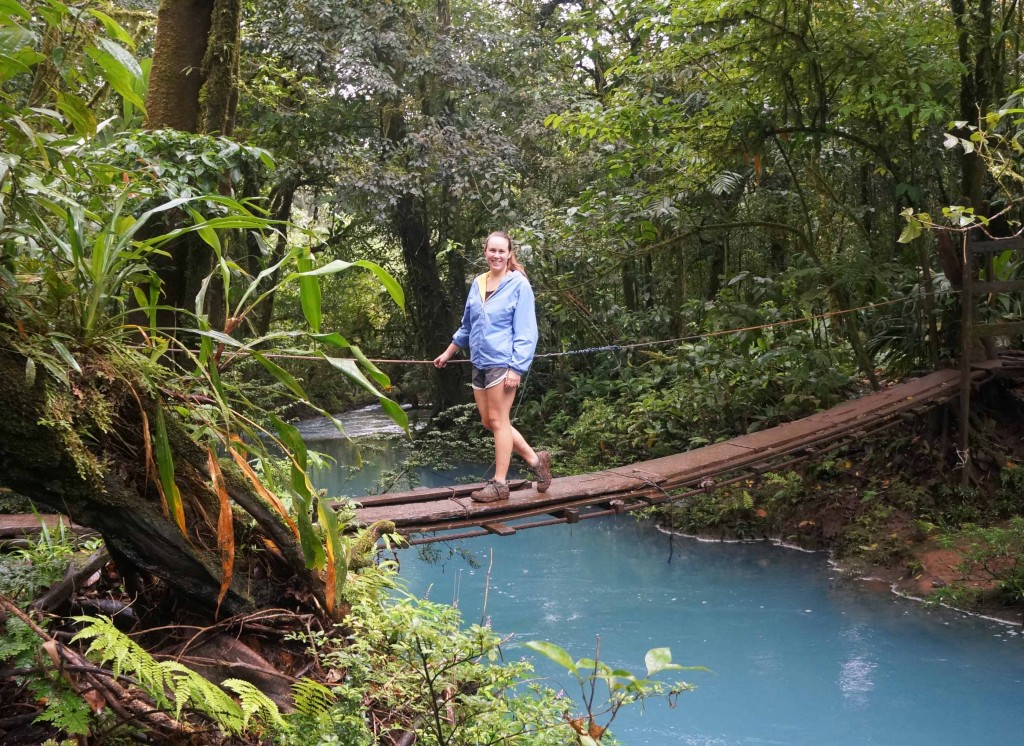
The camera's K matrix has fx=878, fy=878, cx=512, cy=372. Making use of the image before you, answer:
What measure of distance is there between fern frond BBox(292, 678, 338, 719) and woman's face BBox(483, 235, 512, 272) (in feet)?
6.17

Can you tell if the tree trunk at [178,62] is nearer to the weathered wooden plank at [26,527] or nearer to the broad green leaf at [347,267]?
the weathered wooden plank at [26,527]

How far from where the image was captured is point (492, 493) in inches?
133

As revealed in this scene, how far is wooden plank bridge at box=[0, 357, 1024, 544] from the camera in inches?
124

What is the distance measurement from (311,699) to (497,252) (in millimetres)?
1936

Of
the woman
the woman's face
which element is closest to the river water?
the woman

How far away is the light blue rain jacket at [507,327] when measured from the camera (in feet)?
10.8

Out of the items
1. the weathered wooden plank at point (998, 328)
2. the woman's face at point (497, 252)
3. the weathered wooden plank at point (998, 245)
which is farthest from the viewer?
the weathered wooden plank at point (998, 328)

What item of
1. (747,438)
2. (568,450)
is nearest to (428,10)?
(568,450)

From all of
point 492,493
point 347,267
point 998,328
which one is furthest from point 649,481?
point 998,328

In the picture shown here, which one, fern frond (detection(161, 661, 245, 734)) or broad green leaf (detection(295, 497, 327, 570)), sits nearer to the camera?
fern frond (detection(161, 661, 245, 734))

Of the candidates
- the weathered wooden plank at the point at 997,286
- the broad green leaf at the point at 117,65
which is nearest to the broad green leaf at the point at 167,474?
the broad green leaf at the point at 117,65

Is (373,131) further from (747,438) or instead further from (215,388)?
(215,388)

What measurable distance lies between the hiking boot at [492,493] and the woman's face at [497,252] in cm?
83

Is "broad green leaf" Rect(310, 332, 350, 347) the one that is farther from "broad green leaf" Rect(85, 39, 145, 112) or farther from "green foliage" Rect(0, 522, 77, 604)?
"green foliage" Rect(0, 522, 77, 604)
